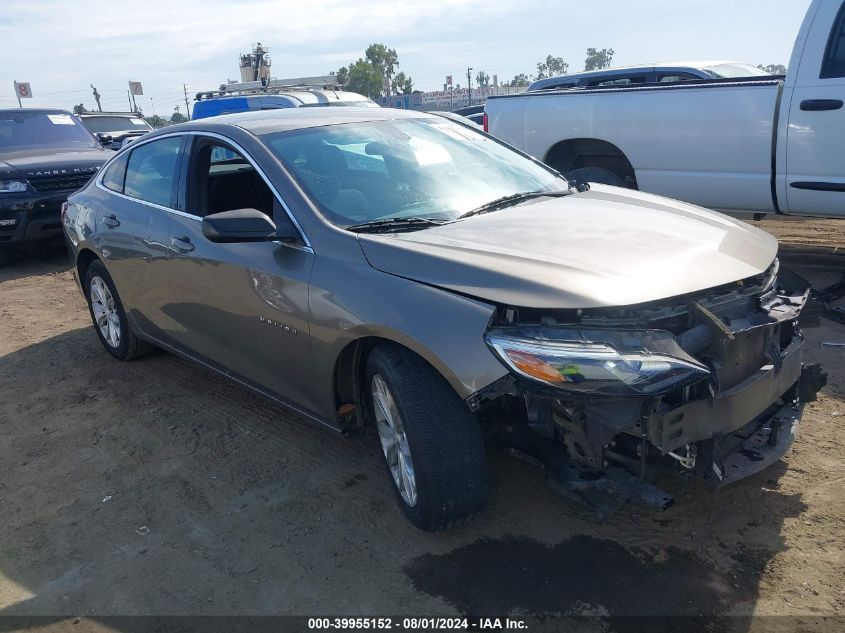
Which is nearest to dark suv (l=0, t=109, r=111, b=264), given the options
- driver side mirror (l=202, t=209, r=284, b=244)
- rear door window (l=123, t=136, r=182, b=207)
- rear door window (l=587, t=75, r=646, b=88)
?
Answer: rear door window (l=123, t=136, r=182, b=207)

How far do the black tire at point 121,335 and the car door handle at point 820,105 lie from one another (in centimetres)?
542

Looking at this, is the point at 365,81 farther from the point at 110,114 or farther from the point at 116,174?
the point at 116,174

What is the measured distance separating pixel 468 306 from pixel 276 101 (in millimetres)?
12962

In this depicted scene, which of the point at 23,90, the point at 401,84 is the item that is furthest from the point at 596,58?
the point at 23,90

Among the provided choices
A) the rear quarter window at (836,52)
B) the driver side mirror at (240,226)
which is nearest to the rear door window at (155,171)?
the driver side mirror at (240,226)

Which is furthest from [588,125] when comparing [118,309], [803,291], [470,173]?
[118,309]

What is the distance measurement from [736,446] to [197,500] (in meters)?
2.43

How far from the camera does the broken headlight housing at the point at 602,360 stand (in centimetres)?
240

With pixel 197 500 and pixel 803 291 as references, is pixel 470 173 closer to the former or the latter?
pixel 803 291

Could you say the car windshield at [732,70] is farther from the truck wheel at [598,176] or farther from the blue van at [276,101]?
the blue van at [276,101]

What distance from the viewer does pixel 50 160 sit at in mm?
9109

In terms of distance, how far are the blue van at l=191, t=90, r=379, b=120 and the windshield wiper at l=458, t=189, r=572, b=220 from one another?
10.4 m

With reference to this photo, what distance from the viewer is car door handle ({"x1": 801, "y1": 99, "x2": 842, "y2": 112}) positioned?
5.65m

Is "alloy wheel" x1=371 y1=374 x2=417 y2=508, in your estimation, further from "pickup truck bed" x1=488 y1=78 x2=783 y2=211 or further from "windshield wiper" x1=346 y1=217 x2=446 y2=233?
"pickup truck bed" x1=488 y1=78 x2=783 y2=211
